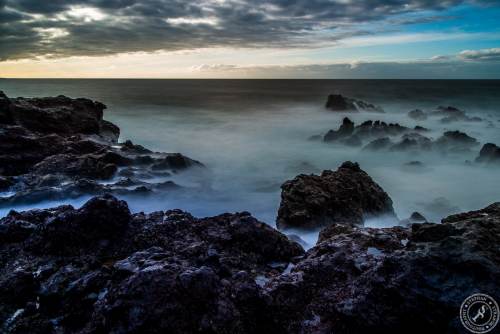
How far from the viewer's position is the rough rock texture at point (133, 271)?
4094 millimetres

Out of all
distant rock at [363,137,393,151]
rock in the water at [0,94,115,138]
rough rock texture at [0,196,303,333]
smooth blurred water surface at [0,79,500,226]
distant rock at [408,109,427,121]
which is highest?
rock in the water at [0,94,115,138]

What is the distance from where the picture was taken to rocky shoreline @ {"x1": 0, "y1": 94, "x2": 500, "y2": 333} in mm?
4098

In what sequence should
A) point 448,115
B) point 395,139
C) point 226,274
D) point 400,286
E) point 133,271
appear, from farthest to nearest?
1. point 448,115
2. point 395,139
3. point 226,274
4. point 133,271
5. point 400,286

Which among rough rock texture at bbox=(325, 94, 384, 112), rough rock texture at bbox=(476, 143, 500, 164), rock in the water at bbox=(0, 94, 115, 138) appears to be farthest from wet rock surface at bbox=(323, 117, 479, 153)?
rough rock texture at bbox=(325, 94, 384, 112)

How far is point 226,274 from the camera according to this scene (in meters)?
5.12

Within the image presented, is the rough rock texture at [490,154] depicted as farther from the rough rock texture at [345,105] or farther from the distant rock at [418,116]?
the rough rock texture at [345,105]

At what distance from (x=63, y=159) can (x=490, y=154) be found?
68.7 ft

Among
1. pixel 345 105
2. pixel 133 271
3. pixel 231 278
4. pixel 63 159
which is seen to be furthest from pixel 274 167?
A: pixel 345 105

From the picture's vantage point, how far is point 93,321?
4289mm

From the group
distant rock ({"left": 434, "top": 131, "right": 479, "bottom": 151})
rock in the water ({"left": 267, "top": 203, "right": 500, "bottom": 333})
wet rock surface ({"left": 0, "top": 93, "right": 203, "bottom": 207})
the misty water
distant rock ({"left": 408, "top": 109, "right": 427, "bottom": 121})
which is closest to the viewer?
rock in the water ({"left": 267, "top": 203, "right": 500, "bottom": 333})

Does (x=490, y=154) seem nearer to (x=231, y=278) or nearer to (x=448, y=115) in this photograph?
(x=231, y=278)

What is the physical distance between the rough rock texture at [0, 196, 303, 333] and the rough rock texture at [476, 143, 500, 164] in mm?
17500

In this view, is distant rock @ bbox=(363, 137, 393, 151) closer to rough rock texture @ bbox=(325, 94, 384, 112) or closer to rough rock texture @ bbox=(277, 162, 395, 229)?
rough rock texture @ bbox=(277, 162, 395, 229)

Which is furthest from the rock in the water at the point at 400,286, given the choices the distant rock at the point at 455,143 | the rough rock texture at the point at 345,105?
the rough rock texture at the point at 345,105
